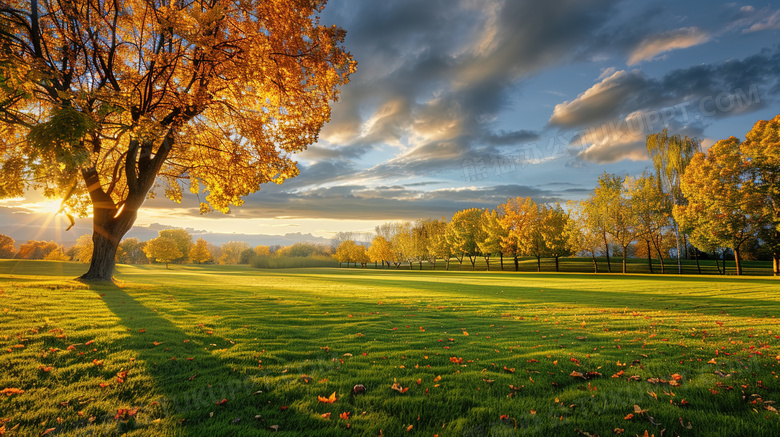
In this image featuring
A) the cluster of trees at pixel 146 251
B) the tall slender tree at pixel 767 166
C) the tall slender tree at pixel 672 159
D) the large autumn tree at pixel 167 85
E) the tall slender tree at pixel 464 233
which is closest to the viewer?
the large autumn tree at pixel 167 85

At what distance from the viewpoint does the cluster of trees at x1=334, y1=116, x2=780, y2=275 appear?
1248 inches

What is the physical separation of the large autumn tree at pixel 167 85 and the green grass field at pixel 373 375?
6715mm

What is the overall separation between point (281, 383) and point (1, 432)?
2.71 meters

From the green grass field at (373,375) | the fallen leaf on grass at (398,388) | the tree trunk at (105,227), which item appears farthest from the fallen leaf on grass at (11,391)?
the tree trunk at (105,227)

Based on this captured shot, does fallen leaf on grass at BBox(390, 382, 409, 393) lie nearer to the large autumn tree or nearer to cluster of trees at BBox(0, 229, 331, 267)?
the large autumn tree

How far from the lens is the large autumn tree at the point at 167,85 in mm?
11508

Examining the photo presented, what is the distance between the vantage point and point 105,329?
6930 mm

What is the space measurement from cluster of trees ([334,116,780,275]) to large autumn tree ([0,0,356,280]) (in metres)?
42.0

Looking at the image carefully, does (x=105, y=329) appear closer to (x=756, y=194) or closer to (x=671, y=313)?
(x=671, y=313)

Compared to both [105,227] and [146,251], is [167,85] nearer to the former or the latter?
[105,227]

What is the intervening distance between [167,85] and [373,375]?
52.0ft

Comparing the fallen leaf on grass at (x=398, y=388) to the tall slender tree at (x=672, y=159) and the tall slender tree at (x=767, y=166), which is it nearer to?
the tall slender tree at (x=767, y=166)

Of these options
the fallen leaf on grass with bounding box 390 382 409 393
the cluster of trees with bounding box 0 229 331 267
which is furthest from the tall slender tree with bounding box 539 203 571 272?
the cluster of trees with bounding box 0 229 331 267

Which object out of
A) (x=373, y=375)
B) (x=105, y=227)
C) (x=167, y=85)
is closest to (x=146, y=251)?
(x=105, y=227)
